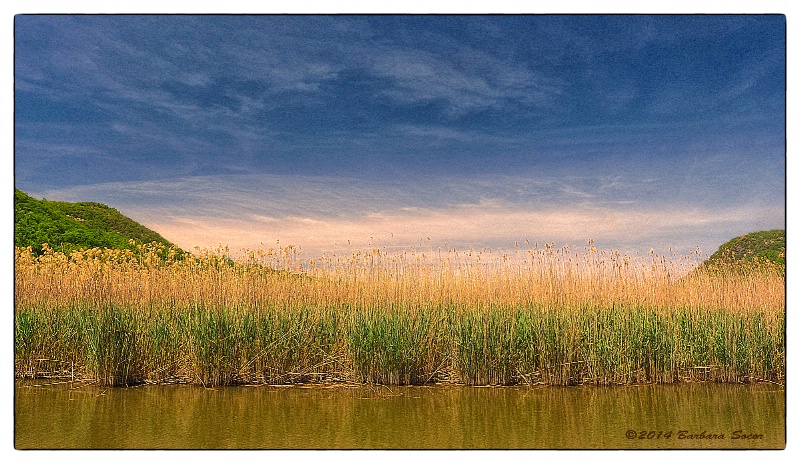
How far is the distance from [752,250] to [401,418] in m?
2.82

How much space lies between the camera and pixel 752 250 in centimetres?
409

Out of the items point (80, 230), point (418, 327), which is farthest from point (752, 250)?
point (80, 230)

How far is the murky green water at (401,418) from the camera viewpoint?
9.76 feet

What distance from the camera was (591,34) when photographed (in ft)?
12.0

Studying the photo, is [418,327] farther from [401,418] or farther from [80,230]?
[80,230]

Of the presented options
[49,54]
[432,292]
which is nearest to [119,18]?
[49,54]

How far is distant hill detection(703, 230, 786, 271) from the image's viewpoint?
11.3 ft

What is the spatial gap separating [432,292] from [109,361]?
2.35 m

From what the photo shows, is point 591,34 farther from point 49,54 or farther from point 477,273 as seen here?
point 49,54

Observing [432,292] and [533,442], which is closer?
[533,442]

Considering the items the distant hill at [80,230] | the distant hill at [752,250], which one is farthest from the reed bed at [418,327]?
the distant hill at [80,230]

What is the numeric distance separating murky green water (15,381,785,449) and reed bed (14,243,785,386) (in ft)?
0.71

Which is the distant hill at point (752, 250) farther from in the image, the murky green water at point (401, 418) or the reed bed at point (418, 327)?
the murky green water at point (401, 418)

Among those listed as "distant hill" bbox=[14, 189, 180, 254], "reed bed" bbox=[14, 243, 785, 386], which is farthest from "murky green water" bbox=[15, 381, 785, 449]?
"distant hill" bbox=[14, 189, 180, 254]
